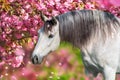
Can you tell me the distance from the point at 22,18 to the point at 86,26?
2679 millimetres

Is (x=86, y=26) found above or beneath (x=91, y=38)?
above

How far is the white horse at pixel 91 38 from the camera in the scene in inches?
353

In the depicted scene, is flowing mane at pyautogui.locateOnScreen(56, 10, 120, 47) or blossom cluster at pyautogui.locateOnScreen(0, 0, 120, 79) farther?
blossom cluster at pyautogui.locateOnScreen(0, 0, 120, 79)

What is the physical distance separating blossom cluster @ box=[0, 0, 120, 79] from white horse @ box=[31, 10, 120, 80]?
2375 mm

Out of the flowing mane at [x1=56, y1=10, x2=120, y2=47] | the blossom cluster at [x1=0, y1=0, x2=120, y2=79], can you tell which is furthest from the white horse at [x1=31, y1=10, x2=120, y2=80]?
the blossom cluster at [x1=0, y1=0, x2=120, y2=79]

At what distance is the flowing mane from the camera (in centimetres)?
906

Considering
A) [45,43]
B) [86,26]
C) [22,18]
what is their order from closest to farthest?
[45,43] < [86,26] < [22,18]

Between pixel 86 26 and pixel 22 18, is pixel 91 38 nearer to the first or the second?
pixel 86 26

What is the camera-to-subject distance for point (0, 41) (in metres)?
12.0

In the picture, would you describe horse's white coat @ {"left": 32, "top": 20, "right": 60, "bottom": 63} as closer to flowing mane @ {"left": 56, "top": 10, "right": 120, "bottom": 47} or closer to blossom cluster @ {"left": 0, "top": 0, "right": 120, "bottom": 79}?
flowing mane @ {"left": 56, "top": 10, "right": 120, "bottom": 47}

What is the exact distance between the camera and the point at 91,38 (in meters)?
9.16

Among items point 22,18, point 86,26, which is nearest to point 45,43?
point 86,26

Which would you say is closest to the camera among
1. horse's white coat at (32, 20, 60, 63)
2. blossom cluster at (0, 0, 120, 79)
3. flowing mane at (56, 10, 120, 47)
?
horse's white coat at (32, 20, 60, 63)

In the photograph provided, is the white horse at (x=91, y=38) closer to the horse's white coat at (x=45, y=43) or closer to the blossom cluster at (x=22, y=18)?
the horse's white coat at (x=45, y=43)
